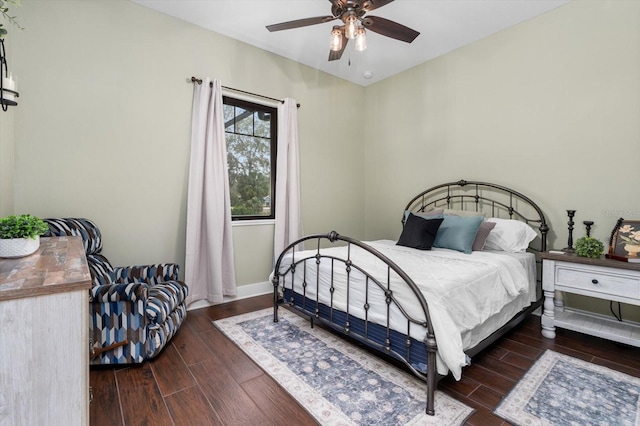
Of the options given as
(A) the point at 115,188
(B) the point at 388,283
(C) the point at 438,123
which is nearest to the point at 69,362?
(B) the point at 388,283

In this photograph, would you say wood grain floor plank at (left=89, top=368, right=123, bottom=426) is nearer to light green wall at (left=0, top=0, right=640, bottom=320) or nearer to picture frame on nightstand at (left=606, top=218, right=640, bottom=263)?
light green wall at (left=0, top=0, right=640, bottom=320)

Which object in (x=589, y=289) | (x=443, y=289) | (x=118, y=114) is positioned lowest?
(x=589, y=289)

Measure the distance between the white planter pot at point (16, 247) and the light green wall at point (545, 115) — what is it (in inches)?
153

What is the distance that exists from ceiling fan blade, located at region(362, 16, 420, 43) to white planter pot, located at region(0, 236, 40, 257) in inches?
98.5

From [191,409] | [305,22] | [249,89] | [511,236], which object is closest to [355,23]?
[305,22]

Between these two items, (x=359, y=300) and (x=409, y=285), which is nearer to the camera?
(x=409, y=285)

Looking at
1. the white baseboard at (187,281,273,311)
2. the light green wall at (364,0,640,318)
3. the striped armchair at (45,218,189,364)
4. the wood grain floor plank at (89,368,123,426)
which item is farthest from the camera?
the white baseboard at (187,281,273,311)

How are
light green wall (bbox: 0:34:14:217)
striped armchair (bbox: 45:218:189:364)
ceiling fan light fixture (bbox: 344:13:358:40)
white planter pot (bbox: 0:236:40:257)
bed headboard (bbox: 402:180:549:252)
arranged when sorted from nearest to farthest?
white planter pot (bbox: 0:236:40:257) < striped armchair (bbox: 45:218:189:364) < light green wall (bbox: 0:34:14:217) < ceiling fan light fixture (bbox: 344:13:358:40) < bed headboard (bbox: 402:180:549:252)

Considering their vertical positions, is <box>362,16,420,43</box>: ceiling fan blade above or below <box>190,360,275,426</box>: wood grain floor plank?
above

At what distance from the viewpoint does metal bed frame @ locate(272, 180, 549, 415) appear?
1.73 meters

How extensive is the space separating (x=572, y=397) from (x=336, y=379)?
1.37 metres

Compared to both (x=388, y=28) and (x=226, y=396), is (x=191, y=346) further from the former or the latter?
(x=388, y=28)

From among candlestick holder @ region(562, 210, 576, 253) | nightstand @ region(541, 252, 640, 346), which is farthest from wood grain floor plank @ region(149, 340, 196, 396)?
candlestick holder @ region(562, 210, 576, 253)

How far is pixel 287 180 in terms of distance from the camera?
392cm
